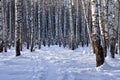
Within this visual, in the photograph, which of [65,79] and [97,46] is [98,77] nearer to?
[65,79]

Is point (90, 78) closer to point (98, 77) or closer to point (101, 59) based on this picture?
point (98, 77)

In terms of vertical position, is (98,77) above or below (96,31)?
below

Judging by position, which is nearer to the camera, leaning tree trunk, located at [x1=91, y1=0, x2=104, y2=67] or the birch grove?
leaning tree trunk, located at [x1=91, y1=0, x2=104, y2=67]

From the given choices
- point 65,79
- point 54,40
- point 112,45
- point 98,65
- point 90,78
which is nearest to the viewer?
point 65,79

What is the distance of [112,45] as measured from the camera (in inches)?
814

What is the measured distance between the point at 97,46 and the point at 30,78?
16.4ft

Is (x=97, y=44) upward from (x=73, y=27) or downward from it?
upward

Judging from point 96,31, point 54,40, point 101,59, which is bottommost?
point 54,40

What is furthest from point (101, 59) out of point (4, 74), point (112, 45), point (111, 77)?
point (112, 45)

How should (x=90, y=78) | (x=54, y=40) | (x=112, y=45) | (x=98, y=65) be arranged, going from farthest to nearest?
(x=54, y=40), (x=112, y=45), (x=98, y=65), (x=90, y=78)

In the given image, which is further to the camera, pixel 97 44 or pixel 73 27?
pixel 73 27

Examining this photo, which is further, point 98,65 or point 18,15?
Result: point 18,15

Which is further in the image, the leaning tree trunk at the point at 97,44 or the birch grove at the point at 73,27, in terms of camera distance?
the birch grove at the point at 73,27

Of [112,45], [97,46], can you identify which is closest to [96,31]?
[97,46]
